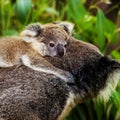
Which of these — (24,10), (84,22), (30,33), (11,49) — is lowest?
(24,10)

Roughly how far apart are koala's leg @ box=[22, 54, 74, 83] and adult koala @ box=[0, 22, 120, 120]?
0.10ft

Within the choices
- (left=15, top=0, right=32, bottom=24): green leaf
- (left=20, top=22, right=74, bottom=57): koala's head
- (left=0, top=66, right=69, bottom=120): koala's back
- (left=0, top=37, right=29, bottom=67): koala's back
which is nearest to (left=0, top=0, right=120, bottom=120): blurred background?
(left=15, top=0, right=32, bottom=24): green leaf

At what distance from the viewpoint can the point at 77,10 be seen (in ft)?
16.4

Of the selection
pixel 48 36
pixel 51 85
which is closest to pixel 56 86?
pixel 51 85

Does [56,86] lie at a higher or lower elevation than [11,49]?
higher

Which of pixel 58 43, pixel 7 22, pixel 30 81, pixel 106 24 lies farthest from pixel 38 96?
pixel 7 22

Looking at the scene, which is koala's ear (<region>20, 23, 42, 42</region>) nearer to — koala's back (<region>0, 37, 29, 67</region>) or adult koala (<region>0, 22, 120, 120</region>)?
koala's back (<region>0, 37, 29, 67</region>)

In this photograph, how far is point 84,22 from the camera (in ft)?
15.6

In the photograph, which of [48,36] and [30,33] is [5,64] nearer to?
[30,33]

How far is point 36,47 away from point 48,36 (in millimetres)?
188

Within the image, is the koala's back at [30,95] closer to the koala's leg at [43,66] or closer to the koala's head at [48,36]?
the koala's leg at [43,66]

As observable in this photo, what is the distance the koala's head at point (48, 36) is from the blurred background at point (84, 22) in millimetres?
253

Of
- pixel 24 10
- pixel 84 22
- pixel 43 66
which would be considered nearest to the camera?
pixel 43 66

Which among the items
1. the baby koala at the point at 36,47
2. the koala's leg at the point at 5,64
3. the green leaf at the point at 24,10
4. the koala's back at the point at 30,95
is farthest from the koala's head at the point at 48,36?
the green leaf at the point at 24,10
